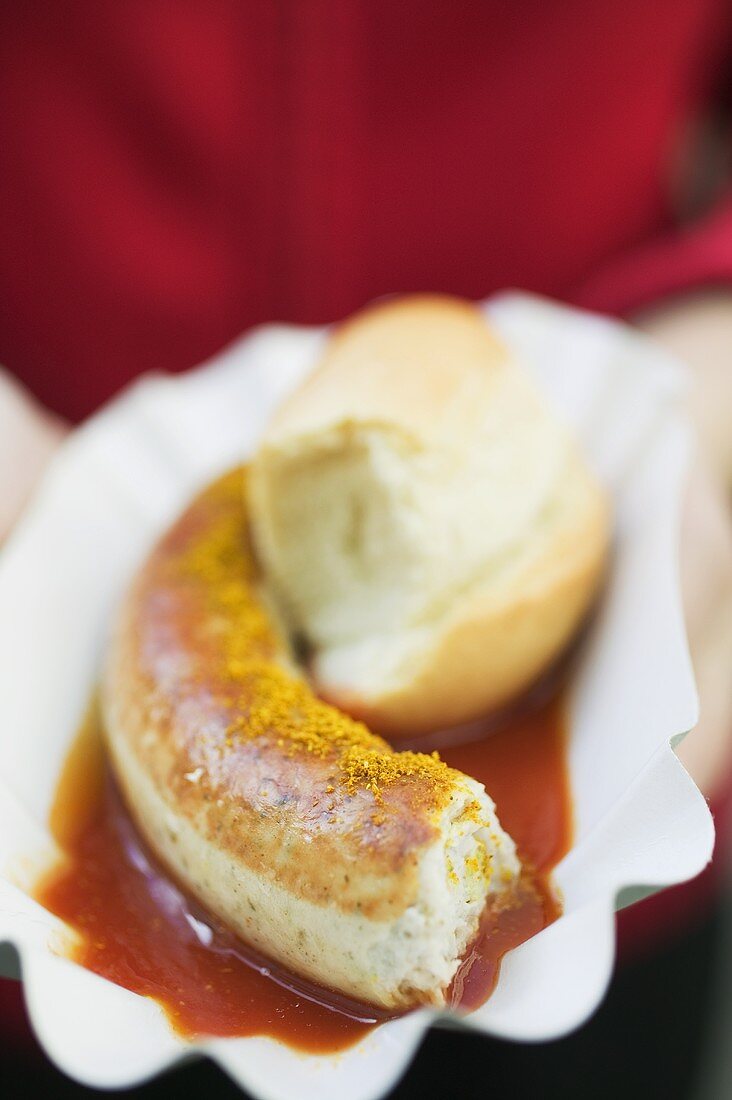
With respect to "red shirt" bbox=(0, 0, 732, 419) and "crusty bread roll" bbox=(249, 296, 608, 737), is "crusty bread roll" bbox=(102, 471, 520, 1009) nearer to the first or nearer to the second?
"crusty bread roll" bbox=(249, 296, 608, 737)

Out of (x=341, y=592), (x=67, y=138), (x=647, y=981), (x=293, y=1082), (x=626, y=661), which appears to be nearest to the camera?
(x=293, y=1082)

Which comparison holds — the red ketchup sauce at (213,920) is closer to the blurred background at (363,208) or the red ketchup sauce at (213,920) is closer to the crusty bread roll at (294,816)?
the crusty bread roll at (294,816)

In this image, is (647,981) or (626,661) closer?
(626,661)

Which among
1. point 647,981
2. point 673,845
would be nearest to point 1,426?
point 673,845

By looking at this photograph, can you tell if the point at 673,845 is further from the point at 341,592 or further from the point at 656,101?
the point at 656,101

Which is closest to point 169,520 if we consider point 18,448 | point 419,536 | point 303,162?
point 18,448
